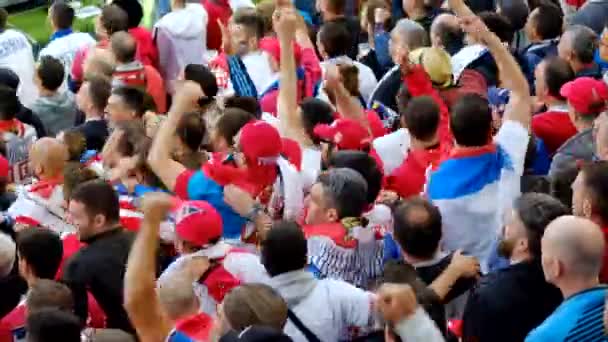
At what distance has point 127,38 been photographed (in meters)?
8.20

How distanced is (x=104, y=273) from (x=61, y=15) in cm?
451

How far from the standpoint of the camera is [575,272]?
4.11 metres

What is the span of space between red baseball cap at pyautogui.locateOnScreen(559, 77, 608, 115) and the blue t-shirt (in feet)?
8.20

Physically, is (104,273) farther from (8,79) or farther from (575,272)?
(8,79)

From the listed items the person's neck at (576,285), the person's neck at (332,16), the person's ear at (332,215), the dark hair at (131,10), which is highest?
the person's neck at (576,285)

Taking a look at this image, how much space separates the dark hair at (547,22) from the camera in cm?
814

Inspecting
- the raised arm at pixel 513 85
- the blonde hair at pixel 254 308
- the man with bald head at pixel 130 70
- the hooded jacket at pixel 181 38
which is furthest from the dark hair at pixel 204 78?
the blonde hair at pixel 254 308

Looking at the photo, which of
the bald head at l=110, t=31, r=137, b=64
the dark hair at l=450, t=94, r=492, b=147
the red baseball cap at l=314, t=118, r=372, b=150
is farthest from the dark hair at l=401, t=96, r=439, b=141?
the bald head at l=110, t=31, r=137, b=64

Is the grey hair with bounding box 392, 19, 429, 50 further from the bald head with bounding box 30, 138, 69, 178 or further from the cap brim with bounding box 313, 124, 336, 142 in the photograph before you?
the bald head with bounding box 30, 138, 69, 178

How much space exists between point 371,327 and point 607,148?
5.46ft

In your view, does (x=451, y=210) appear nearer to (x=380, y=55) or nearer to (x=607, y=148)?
(x=607, y=148)

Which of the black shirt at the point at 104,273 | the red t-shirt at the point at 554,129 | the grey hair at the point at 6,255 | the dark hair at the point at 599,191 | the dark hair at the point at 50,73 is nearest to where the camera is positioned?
the dark hair at the point at 599,191

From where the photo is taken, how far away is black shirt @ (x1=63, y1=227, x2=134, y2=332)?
515 centimetres

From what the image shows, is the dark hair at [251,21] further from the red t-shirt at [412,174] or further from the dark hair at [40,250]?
the dark hair at [40,250]
